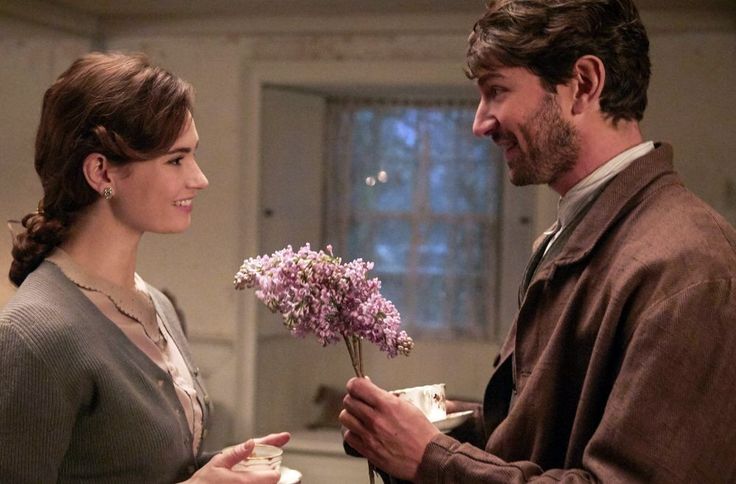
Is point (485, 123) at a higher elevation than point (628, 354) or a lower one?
higher

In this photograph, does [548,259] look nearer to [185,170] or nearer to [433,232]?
[185,170]

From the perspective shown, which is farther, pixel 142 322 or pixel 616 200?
pixel 142 322

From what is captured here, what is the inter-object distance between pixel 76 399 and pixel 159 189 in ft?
1.58

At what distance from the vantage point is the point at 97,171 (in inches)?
75.0

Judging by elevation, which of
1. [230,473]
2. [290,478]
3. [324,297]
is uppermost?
[324,297]

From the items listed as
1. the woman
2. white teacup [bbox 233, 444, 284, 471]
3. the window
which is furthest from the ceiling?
white teacup [bbox 233, 444, 284, 471]

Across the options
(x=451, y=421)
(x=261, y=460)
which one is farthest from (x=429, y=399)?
(x=261, y=460)

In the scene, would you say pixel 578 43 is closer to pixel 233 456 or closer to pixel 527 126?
pixel 527 126

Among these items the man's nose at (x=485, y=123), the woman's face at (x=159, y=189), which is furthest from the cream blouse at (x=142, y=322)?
the man's nose at (x=485, y=123)

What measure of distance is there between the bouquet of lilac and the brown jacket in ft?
0.83

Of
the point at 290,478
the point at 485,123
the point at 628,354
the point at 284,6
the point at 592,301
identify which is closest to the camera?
the point at 628,354

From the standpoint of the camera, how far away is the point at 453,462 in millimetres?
1683

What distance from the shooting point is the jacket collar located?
5.68ft

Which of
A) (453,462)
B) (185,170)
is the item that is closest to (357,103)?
(185,170)
